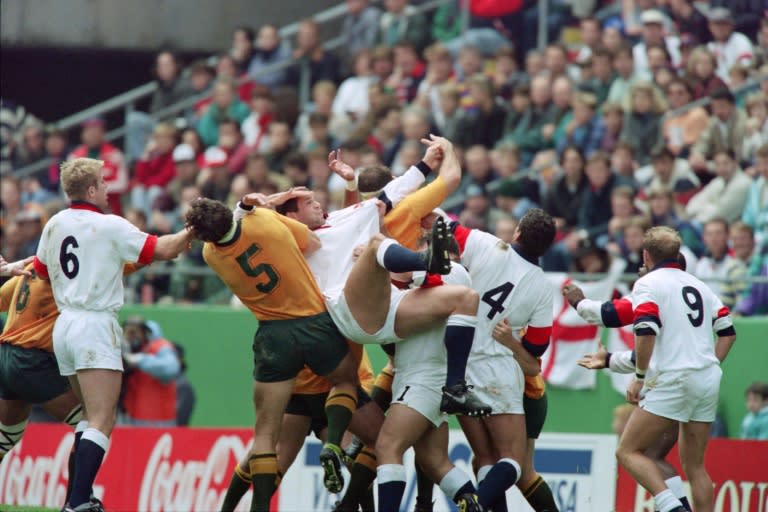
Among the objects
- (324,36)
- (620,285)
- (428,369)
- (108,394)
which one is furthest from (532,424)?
(324,36)

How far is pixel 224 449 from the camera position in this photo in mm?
13633

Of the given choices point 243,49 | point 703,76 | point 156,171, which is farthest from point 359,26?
point 703,76

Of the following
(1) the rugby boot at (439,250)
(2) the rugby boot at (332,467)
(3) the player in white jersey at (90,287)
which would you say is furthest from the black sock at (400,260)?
(3) the player in white jersey at (90,287)

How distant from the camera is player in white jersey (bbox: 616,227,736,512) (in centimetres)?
1025

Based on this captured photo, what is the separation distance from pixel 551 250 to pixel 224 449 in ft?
14.6

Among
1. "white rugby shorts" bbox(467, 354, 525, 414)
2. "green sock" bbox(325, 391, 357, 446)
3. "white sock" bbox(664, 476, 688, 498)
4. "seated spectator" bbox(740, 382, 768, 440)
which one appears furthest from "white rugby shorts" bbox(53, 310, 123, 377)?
Result: "seated spectator" bbox(740, 382, 768, 440)

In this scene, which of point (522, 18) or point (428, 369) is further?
point (522, 18)

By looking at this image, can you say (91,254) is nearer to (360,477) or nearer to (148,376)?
(360,477)

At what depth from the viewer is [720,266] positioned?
15.0 m

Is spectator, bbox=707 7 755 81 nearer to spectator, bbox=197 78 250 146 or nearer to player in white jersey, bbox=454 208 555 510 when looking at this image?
spectator, bbox=197 78 250 146

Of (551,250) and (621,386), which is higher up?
(551,250)

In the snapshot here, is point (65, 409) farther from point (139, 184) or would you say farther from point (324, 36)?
point (324, 36)

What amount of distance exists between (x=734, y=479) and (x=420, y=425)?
10.1 ft

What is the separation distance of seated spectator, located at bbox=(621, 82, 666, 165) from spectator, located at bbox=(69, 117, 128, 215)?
709 cm
